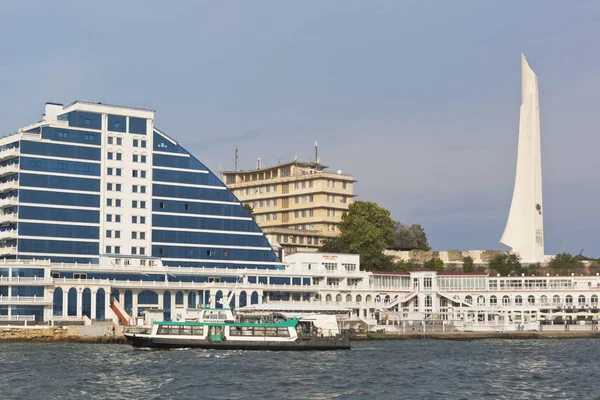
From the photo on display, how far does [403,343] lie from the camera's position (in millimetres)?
122562

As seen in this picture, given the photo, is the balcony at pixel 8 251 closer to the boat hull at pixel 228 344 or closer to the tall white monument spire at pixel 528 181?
the boat hull at pixel 228 344

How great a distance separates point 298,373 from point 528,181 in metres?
98.9

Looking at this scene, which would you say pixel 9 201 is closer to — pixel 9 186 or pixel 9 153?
pixel 9 186

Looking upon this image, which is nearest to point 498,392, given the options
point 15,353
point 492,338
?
point 15,353

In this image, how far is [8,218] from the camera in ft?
457

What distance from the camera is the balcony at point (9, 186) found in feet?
458

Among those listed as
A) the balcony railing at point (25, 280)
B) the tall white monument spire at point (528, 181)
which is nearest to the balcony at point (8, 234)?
the balcony railing at point (25, 280)

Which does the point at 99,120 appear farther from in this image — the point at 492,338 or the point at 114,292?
the point at 492,338

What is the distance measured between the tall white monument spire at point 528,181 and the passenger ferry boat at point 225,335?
7502 centimetres

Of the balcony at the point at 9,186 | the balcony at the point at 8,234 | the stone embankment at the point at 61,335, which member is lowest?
the stone embankment at the point at 61,335

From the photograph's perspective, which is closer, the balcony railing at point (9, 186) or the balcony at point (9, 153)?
the balcony railing at point (9, 186)

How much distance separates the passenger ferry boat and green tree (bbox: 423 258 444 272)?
7282cm

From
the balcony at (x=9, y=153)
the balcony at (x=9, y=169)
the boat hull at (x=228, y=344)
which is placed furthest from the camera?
the balcony at (x=9, y=153)

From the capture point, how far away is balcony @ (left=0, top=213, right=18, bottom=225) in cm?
13862
